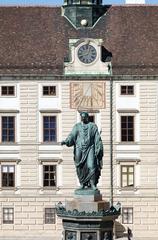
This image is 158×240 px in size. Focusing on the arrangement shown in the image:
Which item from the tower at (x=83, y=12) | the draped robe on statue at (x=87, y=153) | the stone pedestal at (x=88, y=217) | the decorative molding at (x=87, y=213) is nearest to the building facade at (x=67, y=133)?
the tower at (x=83, y=12)

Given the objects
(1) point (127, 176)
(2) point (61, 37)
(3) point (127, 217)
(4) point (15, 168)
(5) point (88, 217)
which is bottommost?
(3) point (127, 217)

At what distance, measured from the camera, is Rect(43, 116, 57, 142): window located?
233ft

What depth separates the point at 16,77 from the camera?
2800 inches

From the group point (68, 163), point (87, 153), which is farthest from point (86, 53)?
point (87, 153)

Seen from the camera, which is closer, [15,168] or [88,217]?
[88,217]

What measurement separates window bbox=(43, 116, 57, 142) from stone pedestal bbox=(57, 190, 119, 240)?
3767 centimetres

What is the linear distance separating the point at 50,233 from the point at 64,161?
419 centimetres

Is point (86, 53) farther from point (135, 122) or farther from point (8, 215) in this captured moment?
point (8, 215)

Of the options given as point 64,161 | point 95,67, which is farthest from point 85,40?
point 64,161

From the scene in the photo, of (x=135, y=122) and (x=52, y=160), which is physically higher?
(x=135, y=122)

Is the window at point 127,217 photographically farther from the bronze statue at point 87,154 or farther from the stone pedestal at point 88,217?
the stone pedestal at point 88,217

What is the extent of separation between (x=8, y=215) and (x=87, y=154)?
125ft

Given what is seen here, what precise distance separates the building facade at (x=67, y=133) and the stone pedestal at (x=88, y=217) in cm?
3761

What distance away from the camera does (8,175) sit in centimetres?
7112
